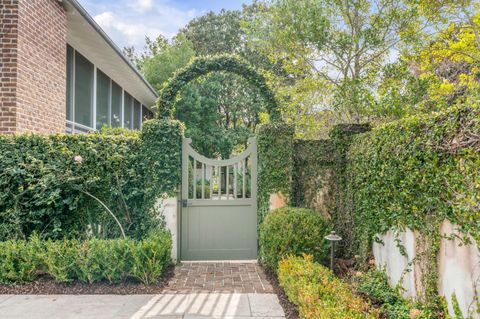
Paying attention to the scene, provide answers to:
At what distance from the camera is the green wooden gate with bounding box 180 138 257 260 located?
19.5 ft

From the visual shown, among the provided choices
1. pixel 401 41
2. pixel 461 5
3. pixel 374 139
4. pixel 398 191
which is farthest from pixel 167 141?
pixel 461 5

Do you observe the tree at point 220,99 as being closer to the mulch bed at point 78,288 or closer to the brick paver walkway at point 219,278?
the brick paver walkway at point 219,278

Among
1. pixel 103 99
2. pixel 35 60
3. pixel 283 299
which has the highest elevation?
pixel 103 99

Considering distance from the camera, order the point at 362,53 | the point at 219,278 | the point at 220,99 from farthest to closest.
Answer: the point at 220,99, the point at 362,53, the point at 219,278

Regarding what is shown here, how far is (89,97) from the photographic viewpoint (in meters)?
8.67

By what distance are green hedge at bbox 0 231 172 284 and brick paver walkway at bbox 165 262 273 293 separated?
1.50 ft

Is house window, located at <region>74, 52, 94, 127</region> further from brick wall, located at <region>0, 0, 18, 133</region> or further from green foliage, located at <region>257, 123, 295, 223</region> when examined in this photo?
green foliage, located at <region>257, 123, 295, 223</region>

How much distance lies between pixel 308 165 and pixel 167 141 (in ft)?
7.67

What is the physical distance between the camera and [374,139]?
4.21m

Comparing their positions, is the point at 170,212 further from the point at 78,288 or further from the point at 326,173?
the point at 326,173

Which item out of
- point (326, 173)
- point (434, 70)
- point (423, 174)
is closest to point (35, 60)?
point (326, 173)

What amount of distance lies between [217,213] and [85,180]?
2.13m

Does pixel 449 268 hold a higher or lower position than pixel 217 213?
lower

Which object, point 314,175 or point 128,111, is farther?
point 128,111
